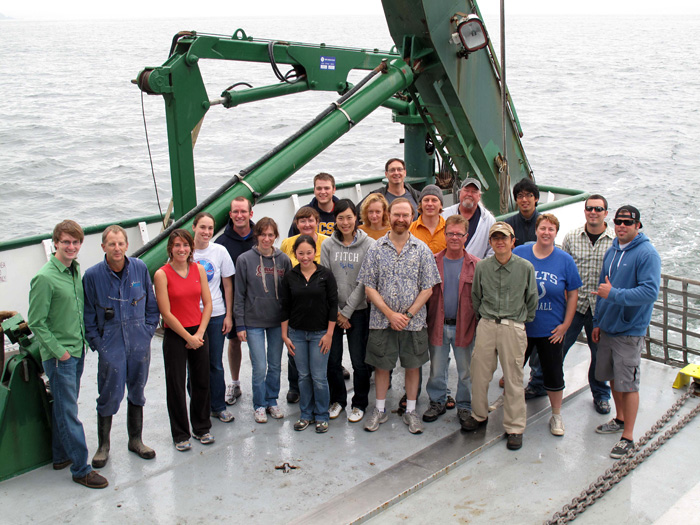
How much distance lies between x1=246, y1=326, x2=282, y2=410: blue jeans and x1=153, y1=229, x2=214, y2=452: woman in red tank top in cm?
41

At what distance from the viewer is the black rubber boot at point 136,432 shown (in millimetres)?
4973

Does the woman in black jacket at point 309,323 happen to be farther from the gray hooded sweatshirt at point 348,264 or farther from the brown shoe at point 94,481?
the brown shoe at point 94,481

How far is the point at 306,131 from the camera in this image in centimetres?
657

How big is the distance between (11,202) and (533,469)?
808 inches

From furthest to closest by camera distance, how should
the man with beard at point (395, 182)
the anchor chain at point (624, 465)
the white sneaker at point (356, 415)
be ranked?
the man with beard at point (395, 182) → the white sneaker at point (356, 415) → the anchor chain at point (624, 465)

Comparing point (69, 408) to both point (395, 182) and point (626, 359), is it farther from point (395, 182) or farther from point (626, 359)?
point (626, 359)

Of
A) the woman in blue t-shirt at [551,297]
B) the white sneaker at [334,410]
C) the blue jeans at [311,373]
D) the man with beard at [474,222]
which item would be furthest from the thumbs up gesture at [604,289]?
the white sneaker at [334,410]

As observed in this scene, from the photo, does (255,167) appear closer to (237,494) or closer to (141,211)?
(237,494)

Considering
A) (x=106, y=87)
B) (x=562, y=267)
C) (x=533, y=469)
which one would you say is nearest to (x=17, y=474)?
(x=533, y=469)

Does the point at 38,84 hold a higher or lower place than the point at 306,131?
higher

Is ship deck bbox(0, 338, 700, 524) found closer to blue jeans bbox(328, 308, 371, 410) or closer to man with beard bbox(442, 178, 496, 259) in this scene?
blue jeans bbox(328, 308, 371, 410)

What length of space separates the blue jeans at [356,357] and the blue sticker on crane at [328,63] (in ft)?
14.0

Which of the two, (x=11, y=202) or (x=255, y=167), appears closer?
(x=255, y=167)

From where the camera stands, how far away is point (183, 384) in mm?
5004
